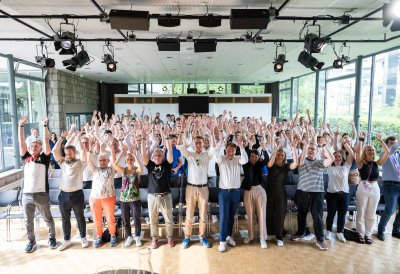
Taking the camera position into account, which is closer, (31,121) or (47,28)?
(47,28)

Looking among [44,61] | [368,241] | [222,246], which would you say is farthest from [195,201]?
[44,61]

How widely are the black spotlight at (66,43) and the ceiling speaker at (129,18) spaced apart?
56.2 inches

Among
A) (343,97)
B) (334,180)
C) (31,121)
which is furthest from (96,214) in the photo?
(343,97)

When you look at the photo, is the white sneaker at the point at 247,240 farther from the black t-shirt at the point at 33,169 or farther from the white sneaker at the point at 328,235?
the black t-shirt at the point at 33,169

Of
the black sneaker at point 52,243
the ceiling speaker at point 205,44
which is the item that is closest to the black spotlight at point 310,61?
the ceiling speaker at point 205,44

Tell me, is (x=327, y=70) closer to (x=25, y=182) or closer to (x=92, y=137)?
(x=92, y=137)

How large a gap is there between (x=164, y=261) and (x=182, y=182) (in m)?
1.46

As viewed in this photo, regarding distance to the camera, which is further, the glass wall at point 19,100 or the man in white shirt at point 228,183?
the glass wall at point 19,100

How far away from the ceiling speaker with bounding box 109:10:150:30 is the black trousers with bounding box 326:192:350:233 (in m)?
4.17

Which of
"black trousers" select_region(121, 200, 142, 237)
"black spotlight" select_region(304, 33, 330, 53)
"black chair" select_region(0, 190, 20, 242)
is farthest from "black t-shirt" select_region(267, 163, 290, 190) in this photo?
"black chair" select_region(0, 190, 20, 242)

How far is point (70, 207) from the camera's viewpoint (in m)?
4.49

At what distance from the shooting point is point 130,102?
14.9 meters

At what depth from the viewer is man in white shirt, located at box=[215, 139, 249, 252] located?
4.46 m

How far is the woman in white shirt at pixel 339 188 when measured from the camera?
4672mm
